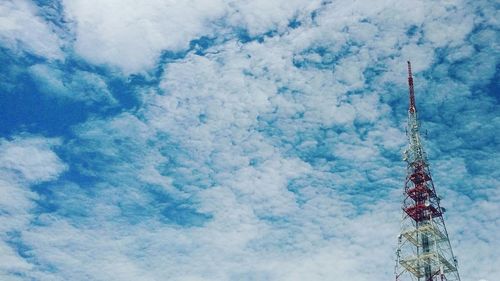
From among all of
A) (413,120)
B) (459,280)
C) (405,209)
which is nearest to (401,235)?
(405,209)

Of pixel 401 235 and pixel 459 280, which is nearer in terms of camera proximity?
pixel 459 280

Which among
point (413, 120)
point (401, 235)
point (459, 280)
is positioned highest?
point (413, 120)

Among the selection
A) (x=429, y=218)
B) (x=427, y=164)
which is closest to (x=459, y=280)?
(x=429, y=218)

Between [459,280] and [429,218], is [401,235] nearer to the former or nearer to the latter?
[429,218]

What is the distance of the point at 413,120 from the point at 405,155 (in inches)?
186

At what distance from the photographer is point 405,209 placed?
3091 inches

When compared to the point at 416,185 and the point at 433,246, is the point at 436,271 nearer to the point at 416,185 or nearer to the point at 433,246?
the point at 433,246

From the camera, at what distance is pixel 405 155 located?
8012 cm

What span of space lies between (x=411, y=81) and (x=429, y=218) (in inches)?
687

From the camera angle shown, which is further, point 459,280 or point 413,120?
point 413,120

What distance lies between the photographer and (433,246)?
75625 mm

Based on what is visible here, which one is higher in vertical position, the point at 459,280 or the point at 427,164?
the point at 427,164

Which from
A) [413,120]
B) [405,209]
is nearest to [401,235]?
[405,209]

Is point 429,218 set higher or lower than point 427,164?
lower
